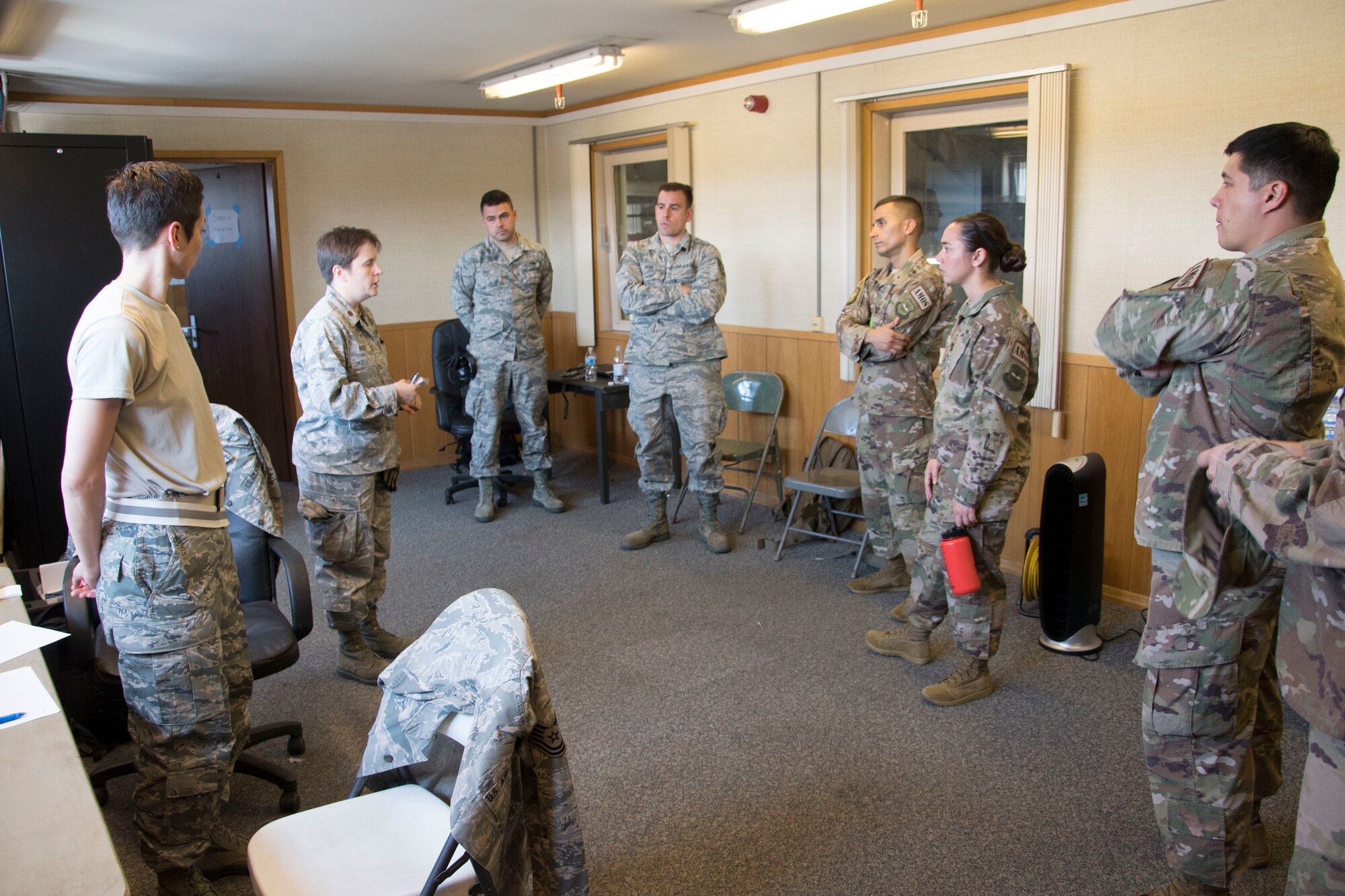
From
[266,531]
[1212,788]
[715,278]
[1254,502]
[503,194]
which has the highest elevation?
[503,194]

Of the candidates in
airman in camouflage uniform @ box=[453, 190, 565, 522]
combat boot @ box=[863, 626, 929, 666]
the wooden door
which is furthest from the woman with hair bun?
the wooden door

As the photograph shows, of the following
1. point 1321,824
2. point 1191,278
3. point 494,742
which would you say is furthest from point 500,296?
point 1321,824

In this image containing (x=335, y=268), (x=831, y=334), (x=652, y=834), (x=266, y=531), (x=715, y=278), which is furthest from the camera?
(x=831, y=334)

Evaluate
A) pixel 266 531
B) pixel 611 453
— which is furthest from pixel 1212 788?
pixel 611 453

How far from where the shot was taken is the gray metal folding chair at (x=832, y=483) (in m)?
4.45

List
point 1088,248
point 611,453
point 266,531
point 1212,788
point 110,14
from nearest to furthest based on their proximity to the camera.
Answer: point 1212,788, point 266,531, point 110,14, point 1088,248, point 611,453

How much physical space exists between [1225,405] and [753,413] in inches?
146

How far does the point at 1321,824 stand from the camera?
1.61 m

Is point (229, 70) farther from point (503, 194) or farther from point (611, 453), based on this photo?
point (611, 453)

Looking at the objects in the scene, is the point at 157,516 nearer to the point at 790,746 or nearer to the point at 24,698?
the point at 24,698

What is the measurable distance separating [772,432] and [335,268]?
8.97 ft

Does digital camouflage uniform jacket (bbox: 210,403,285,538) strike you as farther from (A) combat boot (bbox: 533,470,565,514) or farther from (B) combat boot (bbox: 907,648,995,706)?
(A) combat boot (bbox: 533,470,565,514)

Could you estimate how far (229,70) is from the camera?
5.09m

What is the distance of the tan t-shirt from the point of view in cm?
193
